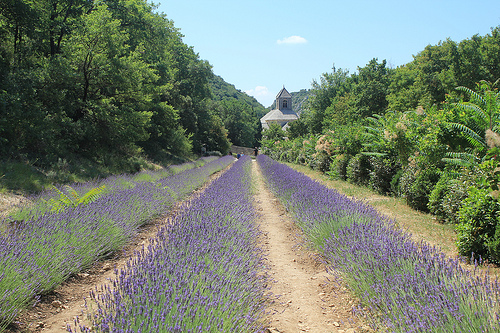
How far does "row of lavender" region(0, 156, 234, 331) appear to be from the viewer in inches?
107

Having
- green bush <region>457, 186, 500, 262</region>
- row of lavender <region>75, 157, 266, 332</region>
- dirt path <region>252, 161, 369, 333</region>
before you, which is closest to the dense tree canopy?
row of lavender <region>75, 157, 266, 332</region>

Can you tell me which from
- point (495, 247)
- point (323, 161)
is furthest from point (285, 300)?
point (323, 161)

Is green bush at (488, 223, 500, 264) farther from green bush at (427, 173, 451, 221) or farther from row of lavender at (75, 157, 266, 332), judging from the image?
row of lavender at (75, 157, 266, 332)

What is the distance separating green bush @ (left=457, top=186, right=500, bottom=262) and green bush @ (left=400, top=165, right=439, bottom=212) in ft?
8.47

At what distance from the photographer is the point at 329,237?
414cm

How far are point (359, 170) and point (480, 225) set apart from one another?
7.90 meters

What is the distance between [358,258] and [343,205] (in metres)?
2.05

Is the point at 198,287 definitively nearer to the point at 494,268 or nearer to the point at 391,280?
the point at 391,280

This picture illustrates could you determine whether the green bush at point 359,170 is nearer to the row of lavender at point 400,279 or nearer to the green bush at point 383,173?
the green bush at point 383,173

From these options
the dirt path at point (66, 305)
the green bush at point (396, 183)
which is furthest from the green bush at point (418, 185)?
the dirt path at point (66, 305)

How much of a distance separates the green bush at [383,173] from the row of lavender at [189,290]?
7199 mm

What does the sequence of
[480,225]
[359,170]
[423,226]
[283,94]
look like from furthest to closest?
1. [283,94]
2. [359,170]
3. [423,226]
4. [480,225]

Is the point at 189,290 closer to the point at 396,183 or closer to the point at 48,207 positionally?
the point at 48,207

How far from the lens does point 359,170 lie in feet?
38.6
